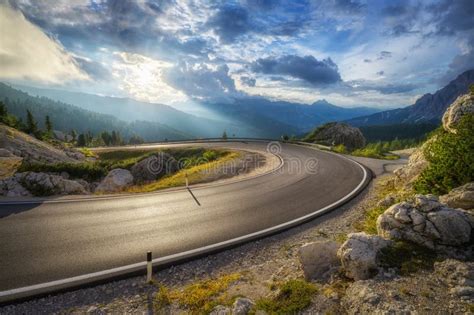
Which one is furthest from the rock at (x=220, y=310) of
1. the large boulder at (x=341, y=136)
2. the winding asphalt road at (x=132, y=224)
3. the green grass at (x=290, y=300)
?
the large boulder at (x=341, y=136)

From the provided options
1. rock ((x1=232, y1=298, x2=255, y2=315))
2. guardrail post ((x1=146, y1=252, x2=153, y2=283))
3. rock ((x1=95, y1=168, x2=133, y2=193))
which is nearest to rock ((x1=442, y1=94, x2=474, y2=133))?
rock ((x1=232, y1=298, x2=255, y2=315))

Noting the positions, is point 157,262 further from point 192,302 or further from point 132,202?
point 132,202

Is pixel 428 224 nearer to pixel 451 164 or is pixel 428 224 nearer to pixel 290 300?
pixel 451 164

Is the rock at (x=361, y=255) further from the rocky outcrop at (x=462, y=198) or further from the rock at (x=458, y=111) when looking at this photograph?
the rock at (x=458, y=111)

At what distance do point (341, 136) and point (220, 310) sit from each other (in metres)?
46.3

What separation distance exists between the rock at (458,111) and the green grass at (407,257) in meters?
7.27

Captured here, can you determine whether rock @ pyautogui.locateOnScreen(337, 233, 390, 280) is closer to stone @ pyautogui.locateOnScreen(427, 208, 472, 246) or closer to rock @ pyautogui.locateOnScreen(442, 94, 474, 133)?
stone @ pyautogui.locateOnScreen(427, 208, 472, 246)

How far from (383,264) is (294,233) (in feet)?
14.2

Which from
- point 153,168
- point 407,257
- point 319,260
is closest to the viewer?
point 407,257

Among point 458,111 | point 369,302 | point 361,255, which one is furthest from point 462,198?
point 458,111

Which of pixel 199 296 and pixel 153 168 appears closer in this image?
pixel 199 296

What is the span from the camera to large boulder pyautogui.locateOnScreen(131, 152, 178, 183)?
93.8ft

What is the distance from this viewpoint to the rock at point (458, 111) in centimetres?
1115

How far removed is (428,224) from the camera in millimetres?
6684
